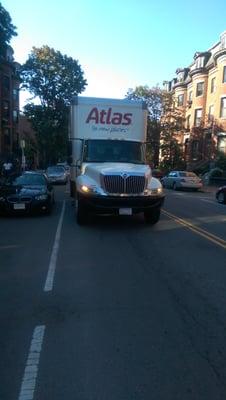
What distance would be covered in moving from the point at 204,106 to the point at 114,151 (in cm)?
3847

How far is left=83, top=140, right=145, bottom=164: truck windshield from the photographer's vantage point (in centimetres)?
1419

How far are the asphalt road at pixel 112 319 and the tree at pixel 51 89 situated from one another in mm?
50601

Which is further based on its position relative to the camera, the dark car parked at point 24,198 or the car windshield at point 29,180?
the car windshield at point 29,180

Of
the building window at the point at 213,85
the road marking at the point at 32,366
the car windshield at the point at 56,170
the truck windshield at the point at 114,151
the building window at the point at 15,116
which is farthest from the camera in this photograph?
the building window at the point at 15,116

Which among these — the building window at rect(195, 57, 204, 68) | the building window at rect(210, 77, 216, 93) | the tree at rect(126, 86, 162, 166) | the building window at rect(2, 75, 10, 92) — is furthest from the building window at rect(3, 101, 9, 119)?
the building window at rect(210, 77, 216, 93)

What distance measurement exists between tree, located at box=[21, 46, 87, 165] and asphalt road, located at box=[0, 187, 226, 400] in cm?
5060

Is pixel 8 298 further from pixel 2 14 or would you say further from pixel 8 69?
pixel 8 69

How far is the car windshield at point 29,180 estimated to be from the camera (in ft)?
54.2

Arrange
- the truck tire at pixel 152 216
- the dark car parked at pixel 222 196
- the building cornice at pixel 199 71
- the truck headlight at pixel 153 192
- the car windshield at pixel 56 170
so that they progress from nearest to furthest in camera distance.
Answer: the truck headlight at pixel 153 192 → the truck tire at pixel 152 216 → the dark car parked at pixel 222 196 → the car windshield at pixel 56 170 → the building cornice at pixel 199 71

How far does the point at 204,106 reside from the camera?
166ft

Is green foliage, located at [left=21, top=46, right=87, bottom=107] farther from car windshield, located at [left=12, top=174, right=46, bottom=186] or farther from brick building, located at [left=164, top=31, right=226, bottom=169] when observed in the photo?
car windshield, located at [left=12, top=174, right=46, bottom=186]

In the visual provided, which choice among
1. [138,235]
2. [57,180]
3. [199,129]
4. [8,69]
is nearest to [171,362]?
[138,235]

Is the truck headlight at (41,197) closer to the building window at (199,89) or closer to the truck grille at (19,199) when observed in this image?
the truck grille at (19,199)

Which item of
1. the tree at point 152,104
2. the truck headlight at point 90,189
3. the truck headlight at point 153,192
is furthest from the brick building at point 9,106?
the truck headlight at point 153,192
